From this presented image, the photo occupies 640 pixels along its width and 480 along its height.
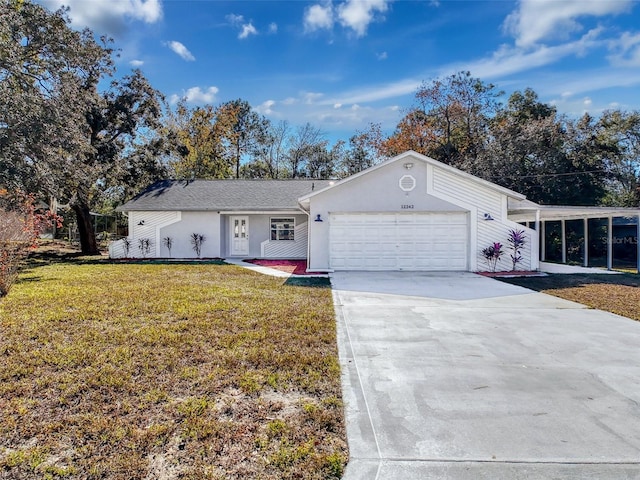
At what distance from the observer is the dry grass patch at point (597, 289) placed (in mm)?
7742

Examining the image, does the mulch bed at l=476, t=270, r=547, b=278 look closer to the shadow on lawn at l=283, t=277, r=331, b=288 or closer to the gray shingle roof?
the shadow on lawn at l=283, t=277, r=331, b=288

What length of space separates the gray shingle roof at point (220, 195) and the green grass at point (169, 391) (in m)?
10.9

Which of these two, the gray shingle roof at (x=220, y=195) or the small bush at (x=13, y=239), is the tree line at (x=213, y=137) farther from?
the gray shingle roof at (x=220, y=195)

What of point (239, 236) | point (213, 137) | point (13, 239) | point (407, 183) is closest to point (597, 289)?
point (407, 183)

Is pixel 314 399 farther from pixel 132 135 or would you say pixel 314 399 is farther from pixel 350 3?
pixel 132 135

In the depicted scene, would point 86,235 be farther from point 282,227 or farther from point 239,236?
Result: point 282,227

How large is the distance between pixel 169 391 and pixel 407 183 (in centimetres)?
1095

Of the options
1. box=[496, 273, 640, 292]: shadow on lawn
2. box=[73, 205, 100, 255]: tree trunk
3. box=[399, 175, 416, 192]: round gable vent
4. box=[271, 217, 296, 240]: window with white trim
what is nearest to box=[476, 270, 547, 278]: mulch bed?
box=[496, 273, 640, 292]: shadow on lawn

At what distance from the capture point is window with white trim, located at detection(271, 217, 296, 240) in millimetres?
18469

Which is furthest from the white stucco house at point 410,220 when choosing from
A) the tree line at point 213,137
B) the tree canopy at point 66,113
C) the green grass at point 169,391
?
the tree line at point 213,137

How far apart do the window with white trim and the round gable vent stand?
6.93 meters

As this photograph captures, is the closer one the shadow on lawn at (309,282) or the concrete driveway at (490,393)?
the concrete driveway at (490,393)

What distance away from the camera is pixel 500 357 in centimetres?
473

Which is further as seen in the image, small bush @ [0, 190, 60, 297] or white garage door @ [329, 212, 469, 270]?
white garage door @ [329, 212, 469, 270]
